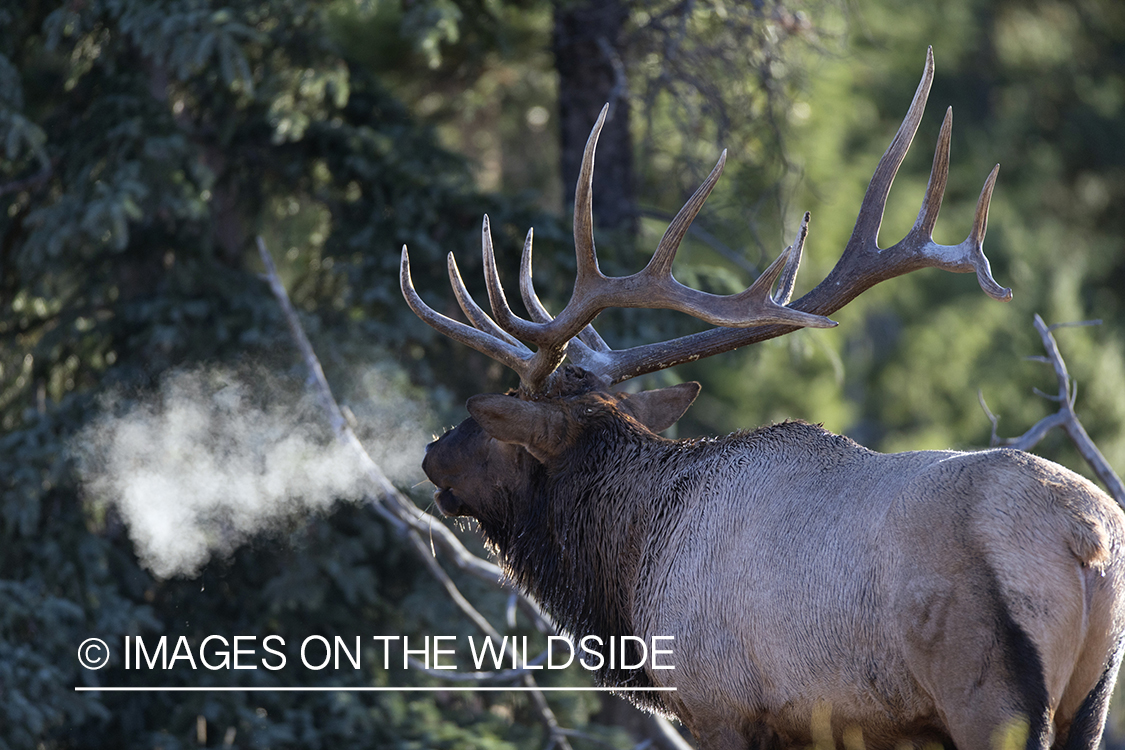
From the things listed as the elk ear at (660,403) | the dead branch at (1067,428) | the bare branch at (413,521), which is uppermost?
the elk ear at (660,403)

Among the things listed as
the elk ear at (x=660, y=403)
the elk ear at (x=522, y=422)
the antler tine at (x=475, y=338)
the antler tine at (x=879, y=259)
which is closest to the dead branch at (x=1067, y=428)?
the antler tine at (x=879, y=259)

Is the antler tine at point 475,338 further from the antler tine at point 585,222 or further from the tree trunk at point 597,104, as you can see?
the tree trunk at point 597,104

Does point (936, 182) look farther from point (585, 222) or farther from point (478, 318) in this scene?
point (478, 318)

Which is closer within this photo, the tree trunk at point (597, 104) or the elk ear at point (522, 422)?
the elk ear at point (522, 422)

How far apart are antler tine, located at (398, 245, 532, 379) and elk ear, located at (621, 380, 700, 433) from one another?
0.57 meters

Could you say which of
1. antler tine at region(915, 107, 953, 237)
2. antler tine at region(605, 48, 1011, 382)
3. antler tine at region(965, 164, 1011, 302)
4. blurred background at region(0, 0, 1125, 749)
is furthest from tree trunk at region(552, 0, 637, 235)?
antler tine at region(965, 164, 1011, 302)

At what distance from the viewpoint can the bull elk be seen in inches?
115

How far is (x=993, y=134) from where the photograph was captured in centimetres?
2069

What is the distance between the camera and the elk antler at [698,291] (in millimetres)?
3801

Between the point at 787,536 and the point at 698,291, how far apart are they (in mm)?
990

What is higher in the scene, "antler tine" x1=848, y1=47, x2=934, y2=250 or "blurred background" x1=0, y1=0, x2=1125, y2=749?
"antler tine" x1=848, y1=47, x2=934, y2=250

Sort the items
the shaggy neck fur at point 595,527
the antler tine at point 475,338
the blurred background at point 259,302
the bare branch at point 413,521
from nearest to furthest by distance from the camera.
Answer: the shaggy neck fur at point 595,527 < the antler tine at point 475,338 < the bare branch at point 413,521 < the blurred background at point 259,302

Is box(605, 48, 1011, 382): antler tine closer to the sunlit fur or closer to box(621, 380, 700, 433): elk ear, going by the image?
box(621, 380, 700, 433): elk ear

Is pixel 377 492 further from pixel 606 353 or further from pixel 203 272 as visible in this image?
pixel 606 353
